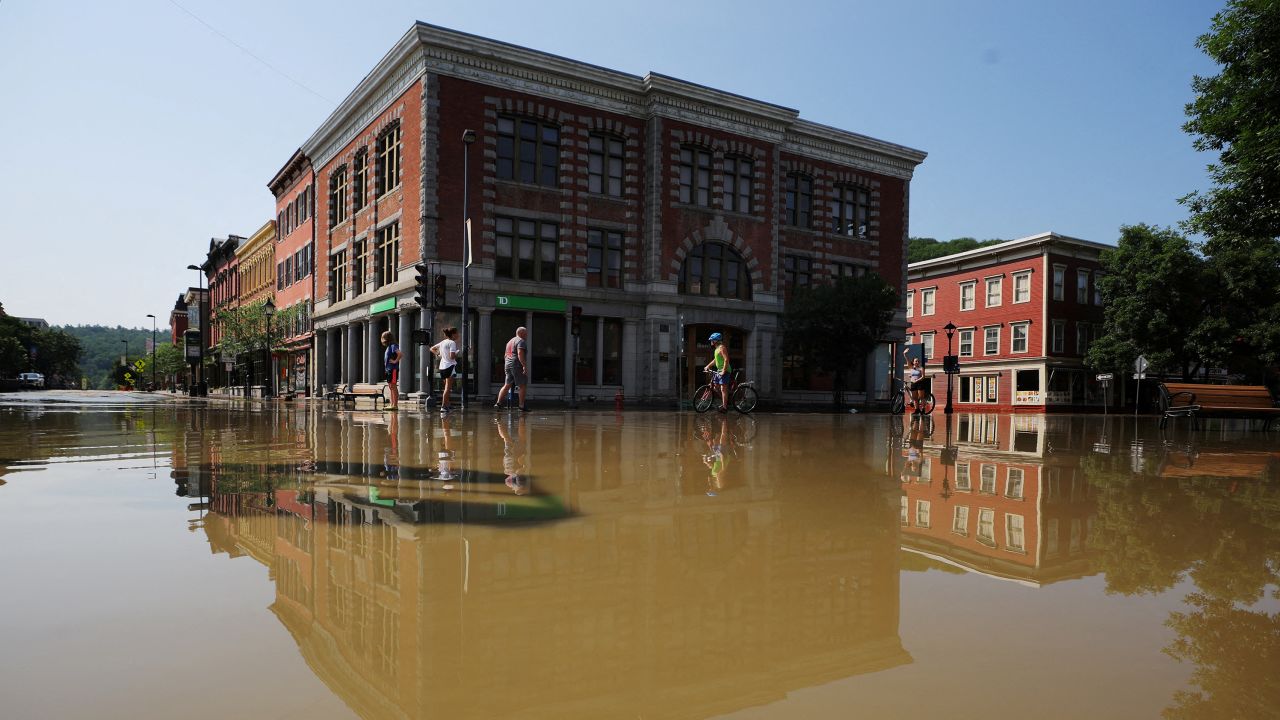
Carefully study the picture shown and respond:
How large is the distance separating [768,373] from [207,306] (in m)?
63.4

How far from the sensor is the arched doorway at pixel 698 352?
102 ft

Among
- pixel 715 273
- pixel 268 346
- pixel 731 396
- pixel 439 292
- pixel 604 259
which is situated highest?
pixel 604 259

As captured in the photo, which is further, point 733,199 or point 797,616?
point 733,199

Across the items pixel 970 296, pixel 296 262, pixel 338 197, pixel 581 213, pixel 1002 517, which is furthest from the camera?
pixel 970 296

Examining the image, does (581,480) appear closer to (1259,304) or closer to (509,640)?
(509,640)

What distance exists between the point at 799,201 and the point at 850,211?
3.13 meters

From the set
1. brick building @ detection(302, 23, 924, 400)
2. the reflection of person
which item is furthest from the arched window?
the reflection of person

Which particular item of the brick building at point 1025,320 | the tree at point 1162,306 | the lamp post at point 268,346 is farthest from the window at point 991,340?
the lamp post at point 268,346

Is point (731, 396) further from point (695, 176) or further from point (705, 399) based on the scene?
point (695, 176)

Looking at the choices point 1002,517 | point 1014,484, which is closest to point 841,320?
point 1014,484

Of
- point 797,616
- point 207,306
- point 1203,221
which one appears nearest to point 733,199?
point 1203,221

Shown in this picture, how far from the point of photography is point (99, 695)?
5.86ft

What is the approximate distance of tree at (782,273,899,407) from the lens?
97.4 ft

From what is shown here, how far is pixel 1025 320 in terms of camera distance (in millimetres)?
48062
